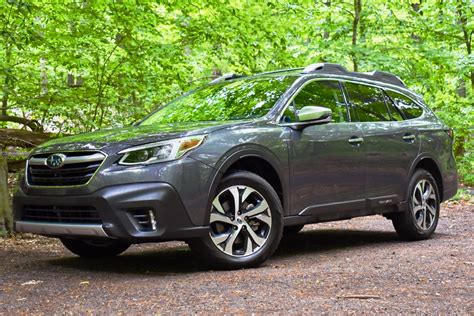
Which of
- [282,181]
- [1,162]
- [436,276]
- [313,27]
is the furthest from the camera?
[313,27]

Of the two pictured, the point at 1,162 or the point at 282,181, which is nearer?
the point at 282,181

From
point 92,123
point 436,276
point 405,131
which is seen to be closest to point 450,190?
point 405,131

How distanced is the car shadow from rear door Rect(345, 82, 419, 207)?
2.35 feet

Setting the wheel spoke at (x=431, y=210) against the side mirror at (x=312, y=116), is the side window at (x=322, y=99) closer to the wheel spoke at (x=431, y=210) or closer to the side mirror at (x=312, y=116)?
the side mirror at (x=312, y=116)

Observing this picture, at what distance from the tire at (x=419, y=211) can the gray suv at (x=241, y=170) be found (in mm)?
16

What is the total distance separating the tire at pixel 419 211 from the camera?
702 centimetres

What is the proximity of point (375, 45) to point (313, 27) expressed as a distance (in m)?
1.42

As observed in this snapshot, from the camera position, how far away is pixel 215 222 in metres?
5.02

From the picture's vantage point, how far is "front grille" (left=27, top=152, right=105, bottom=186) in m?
4.78

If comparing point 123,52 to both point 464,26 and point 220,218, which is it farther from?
point 464,26

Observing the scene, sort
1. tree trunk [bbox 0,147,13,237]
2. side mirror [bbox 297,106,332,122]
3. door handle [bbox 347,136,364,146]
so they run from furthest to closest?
1. tree trunk [bbox 0,147,13,237]
2. door handle [bbox 347,136,364,146]
3. side mirror [bbox 297,106,332,122]

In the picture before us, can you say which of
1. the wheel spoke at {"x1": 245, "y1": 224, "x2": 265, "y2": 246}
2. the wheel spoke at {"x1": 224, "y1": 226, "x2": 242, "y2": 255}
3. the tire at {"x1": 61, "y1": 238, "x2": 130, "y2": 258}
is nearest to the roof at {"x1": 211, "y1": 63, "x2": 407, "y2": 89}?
the wheel spoke at {"x1": 245, "y1": 224, "x2": 265, "y2": 246}

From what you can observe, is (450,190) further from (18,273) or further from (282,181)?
(18,273)

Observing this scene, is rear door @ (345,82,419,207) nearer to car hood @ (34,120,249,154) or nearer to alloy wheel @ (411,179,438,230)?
alloy wheel @ (411,179,438,230)
